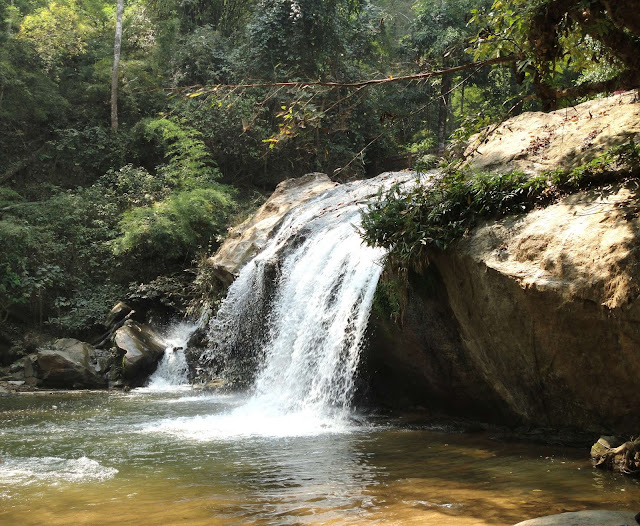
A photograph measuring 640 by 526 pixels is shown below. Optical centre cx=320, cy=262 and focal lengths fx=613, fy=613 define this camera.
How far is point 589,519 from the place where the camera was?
11.2 feet

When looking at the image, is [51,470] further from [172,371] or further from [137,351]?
[172,371]

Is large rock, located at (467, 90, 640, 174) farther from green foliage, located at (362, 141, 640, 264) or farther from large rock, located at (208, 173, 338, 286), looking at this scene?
large rock, located at (208, 173, 338, 286)

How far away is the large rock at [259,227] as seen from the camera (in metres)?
13.4

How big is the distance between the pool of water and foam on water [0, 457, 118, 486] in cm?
2

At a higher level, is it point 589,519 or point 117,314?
point 117,314

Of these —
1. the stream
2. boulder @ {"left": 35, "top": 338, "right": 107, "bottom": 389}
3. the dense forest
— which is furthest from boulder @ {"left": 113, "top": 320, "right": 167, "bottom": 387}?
the dense forest

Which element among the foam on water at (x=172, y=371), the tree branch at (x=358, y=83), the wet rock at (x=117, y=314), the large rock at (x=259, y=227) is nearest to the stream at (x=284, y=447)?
the foam on water at (x=172, y=371)

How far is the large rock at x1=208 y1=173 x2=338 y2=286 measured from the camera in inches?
529

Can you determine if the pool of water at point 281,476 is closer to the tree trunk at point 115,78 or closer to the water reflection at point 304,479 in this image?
the water reflection at point 304,479

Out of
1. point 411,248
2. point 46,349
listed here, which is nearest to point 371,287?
point 411,248

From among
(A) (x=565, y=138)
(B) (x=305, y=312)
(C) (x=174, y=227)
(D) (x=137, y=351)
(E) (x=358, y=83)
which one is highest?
(C) (x=174, y=227)

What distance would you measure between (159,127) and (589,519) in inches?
749

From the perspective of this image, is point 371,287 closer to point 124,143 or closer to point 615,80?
point 615,80

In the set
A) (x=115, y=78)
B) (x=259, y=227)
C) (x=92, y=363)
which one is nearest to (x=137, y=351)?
(x=92, y=363)
